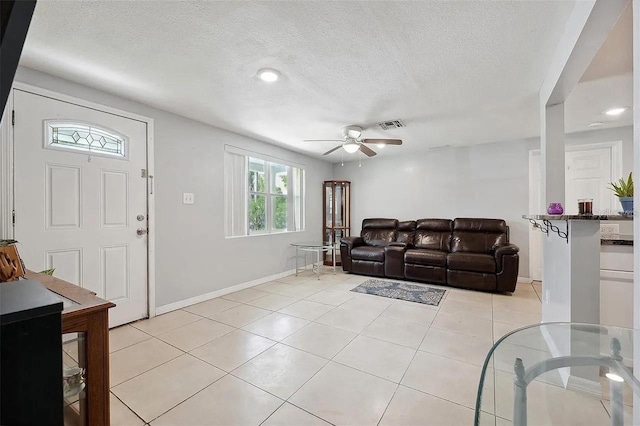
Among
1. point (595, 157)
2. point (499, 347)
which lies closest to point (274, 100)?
point (499, 347)

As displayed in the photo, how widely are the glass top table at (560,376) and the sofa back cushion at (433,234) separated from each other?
3719 millimetres

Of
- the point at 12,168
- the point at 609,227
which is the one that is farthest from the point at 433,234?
the point at 12,168

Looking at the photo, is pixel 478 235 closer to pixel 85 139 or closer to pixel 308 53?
pixel 308 53

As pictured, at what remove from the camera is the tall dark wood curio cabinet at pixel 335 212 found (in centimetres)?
593

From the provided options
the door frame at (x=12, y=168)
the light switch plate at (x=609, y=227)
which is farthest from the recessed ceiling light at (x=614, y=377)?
the door frame at (x=12, y=168)

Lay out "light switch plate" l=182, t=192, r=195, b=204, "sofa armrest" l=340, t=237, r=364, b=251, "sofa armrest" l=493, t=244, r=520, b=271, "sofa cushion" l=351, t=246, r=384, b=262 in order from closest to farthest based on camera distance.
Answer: "light switch plate" l=182, t=192, r=195, b=204 < "sofa armrest" l=493, t=244, r=520, b=271 < "sofa cushion" l=351, t=246, r=384, b=262 < "sofa armrest" l=340, t=237, r=364, b=251

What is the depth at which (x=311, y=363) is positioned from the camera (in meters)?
2.06

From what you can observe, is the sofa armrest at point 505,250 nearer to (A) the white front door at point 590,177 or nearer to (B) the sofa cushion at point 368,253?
(A) the white front door at point 590,177

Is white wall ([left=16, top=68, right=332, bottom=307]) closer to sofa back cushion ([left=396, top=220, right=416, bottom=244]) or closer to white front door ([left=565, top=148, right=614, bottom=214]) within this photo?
sofa back cushion ([left=396, top=220, right=416, bottom=244])

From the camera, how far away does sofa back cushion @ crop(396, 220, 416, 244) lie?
518 cm

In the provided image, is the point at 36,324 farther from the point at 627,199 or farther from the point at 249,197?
the point at 249,197

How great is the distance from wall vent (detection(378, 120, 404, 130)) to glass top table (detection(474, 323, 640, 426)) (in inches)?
115

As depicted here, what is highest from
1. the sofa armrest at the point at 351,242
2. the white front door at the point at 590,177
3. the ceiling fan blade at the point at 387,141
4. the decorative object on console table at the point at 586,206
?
the ceiling fan blade at the point at 387,141

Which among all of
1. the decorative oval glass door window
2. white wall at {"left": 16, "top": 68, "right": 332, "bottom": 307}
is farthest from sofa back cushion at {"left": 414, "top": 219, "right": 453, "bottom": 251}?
the decorative oval glass door window
